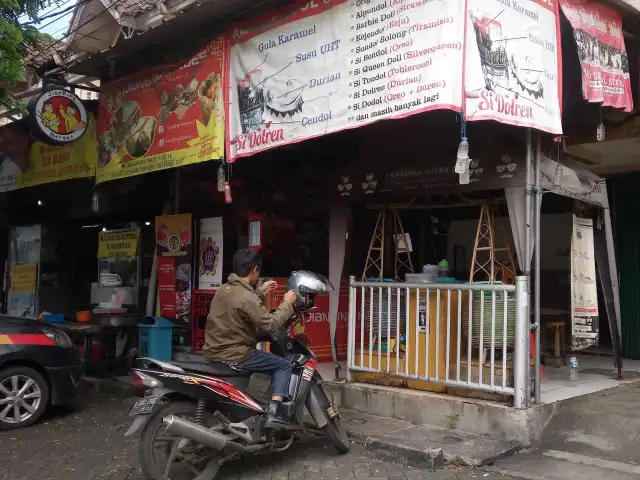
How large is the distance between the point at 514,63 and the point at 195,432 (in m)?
3.94

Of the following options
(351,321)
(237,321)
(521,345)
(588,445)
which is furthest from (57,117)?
(588,445)

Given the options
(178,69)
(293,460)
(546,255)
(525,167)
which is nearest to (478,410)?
(293,460)

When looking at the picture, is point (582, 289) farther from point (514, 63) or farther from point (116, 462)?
point (116, 462)

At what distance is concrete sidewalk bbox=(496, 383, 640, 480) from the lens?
15.5 ft

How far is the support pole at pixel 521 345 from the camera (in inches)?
209

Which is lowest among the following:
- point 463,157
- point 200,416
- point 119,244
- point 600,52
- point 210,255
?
point 200,416

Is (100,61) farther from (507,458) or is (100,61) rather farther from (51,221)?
(507,458)

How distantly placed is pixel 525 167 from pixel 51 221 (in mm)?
10296

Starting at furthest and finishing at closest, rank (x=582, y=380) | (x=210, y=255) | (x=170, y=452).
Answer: (x=210, y=255) < (x=582, y=380) < (x=170, y=452)

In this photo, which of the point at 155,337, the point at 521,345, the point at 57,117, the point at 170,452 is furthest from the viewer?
the point at 57,117

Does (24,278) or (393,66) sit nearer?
(393,66)

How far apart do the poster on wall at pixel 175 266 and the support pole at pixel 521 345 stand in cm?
526

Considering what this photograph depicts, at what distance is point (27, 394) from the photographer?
255 inches

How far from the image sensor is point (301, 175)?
344 inches
